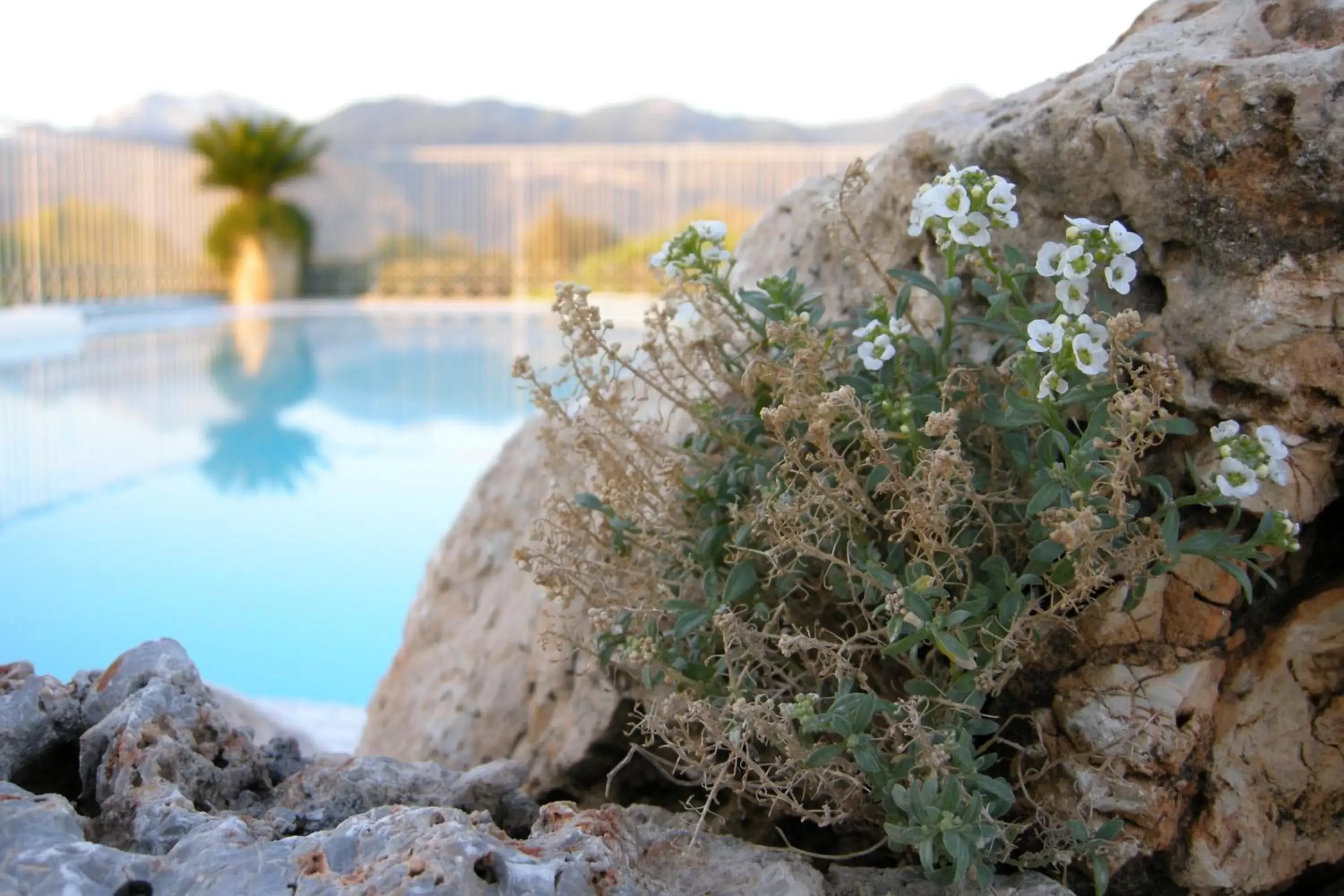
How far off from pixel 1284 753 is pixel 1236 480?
0.47m

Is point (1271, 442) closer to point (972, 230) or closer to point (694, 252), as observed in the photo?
point (972, 230)

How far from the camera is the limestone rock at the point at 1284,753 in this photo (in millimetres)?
1467

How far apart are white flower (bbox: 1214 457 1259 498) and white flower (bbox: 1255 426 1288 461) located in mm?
Answer: 31

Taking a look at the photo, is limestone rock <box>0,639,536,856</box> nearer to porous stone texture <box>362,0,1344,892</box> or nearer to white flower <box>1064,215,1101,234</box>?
porous stone texture <box>362,0,1344,892</box>

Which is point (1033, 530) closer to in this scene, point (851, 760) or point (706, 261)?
point (851, 760)

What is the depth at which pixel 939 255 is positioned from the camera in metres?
1.80

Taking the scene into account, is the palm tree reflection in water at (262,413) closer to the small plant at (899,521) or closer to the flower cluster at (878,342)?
the small plant at (899,521)

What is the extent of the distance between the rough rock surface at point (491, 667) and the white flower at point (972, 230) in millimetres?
807

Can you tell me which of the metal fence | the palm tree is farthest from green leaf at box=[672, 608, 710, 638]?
the palm tree

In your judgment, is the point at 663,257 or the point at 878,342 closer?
the point at 878,342

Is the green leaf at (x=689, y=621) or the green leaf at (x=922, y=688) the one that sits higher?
the green leaf at (x=689, y=621)

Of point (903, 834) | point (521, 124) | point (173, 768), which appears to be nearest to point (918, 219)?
point (903, 834)

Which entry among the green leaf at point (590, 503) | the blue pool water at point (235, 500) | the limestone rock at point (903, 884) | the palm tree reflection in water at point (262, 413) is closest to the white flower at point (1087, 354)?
the limestone rock at point (903, 884)

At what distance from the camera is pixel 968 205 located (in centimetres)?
136
